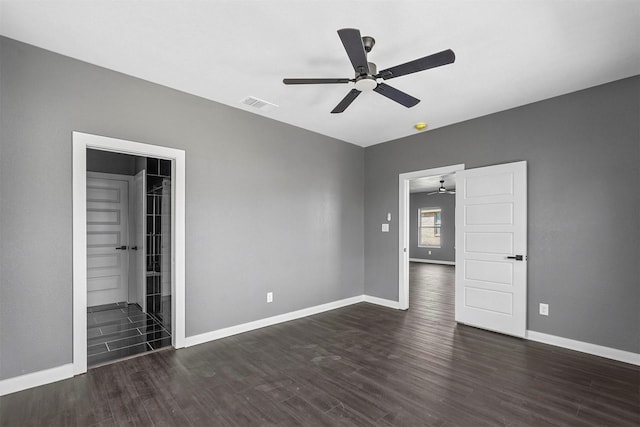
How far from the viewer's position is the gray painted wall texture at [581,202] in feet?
10.1

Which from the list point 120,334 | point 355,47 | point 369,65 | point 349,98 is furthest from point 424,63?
point 120,334

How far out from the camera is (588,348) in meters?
3.26

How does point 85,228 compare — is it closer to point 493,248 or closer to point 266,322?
point 266,322

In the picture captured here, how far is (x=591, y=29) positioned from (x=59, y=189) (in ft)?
14.7

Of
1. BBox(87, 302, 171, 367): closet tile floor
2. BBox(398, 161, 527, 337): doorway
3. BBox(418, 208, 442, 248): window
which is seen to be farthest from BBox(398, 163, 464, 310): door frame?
BBox(418, 208, 442, 248): window

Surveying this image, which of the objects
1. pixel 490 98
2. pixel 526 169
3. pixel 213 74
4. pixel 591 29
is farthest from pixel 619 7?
pixel 213 74

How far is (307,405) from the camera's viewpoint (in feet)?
7.59

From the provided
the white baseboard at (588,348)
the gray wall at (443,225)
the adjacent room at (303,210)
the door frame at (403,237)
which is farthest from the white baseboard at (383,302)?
the gray wall at (443,225)

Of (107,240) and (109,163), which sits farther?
(109,163)

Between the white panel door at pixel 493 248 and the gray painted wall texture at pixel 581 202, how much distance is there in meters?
0.12

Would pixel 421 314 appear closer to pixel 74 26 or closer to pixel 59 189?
pixel 59 189

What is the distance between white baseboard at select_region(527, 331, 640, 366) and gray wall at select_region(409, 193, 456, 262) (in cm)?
767

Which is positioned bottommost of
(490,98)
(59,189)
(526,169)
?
(59,189)

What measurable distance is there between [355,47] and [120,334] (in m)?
4.02
